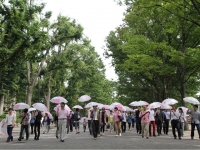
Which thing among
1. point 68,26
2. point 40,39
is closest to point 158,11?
point 40,39

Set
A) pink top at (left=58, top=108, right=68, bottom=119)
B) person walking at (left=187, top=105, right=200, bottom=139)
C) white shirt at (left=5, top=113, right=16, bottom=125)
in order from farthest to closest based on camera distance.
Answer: person walking at (left=187, top=105, right=200, bottom=139)
white shirt at (left=5, top=113, right=16, bottom=125)
pink top at (left=58, top=108, right=68, bottom=119)

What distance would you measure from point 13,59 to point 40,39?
8.31 ft

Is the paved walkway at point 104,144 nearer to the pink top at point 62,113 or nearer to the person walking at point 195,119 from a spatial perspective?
the pink top at point 62,113

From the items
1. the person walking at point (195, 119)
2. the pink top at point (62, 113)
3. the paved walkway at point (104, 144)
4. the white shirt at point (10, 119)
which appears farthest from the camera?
the person walking at point (195, 119)

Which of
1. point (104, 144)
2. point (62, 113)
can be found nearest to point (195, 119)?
point (104, 144)

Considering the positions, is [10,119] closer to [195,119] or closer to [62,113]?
[62,113]

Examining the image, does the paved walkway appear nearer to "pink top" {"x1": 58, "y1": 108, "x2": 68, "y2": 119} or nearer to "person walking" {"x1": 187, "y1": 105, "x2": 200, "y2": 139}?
"pink top" {"x1": 58, "y1": 108, "x2": 68, "y2": 119}

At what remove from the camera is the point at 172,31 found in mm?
20391

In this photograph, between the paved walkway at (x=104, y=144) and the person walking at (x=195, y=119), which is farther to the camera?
the person walking at (x=195, y=119)

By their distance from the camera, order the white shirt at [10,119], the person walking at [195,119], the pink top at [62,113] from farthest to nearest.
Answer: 1. the person walking at [195,119]
2. the white shirt at [10,119]
3. the pink top at [62,113]

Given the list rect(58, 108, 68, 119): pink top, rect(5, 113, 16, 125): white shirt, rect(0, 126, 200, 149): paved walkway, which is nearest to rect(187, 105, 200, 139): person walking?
rect(0, 126, 200, 149): paved walkway

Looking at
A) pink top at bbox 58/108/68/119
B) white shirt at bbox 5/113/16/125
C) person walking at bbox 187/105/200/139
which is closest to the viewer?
pink top at bbox 58/108/68/119

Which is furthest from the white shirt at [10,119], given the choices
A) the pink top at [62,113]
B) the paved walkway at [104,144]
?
the pink top at [62,113]

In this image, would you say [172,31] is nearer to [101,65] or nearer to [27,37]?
[27,37]
